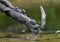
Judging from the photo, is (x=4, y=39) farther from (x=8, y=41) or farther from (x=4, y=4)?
(x=4, y=4)

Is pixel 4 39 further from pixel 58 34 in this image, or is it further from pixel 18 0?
pixel 18 0

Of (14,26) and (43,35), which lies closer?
(43,35)

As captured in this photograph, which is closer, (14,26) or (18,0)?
(14,26)

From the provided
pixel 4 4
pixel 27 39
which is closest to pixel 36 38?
pixel 27 39

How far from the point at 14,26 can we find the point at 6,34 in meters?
0.78

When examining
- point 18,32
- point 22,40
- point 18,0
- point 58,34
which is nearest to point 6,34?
point 18,32

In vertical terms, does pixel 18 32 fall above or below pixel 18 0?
below

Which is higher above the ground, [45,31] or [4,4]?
[4,4]

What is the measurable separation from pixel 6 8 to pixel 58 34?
1081 mm

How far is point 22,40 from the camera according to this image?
4.88m

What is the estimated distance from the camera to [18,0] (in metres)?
11.1

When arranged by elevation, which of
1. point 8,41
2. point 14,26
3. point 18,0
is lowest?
point 8,41

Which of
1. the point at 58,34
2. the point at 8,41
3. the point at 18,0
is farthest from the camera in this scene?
the point at 18,0

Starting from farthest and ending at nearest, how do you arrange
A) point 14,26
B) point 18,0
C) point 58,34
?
point 18,0, point 14,26, point 58,34
